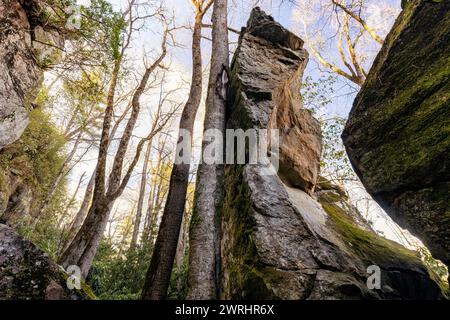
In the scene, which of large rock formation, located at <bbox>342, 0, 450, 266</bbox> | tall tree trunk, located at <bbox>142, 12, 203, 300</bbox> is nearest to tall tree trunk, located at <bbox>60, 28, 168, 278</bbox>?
tall tree trunk, located at <bbox>142, 12, 203, 300</bbox>

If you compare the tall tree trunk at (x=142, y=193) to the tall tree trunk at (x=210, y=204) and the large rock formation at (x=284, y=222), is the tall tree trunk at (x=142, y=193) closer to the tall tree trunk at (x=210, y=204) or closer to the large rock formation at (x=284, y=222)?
the tall tree trunk at (x=210, y=204)

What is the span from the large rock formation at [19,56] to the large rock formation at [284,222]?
17.9 feet

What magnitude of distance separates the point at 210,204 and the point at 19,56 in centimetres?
684

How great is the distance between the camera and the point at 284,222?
143 inches

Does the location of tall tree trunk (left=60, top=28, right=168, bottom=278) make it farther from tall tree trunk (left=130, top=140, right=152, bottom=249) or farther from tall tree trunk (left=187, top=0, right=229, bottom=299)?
tall tree trunk (left=130, top=140, right=152, bottom=249)

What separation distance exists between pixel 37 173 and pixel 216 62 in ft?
39.1

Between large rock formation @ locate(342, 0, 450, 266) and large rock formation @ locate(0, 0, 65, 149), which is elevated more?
large rock formation @ locate(0, 0, 65, 149)

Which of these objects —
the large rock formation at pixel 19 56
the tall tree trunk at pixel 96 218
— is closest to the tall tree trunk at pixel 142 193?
the large rock formation at pixel 19 56

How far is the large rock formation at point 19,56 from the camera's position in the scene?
6.86 meters

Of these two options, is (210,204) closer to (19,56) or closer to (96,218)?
(96,218)

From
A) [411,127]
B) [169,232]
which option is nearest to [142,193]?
[169,232]

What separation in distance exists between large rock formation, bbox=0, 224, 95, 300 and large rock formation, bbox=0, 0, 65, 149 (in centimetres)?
499

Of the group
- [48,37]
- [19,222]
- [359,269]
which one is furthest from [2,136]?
[359,269]

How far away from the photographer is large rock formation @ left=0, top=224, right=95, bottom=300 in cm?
306
